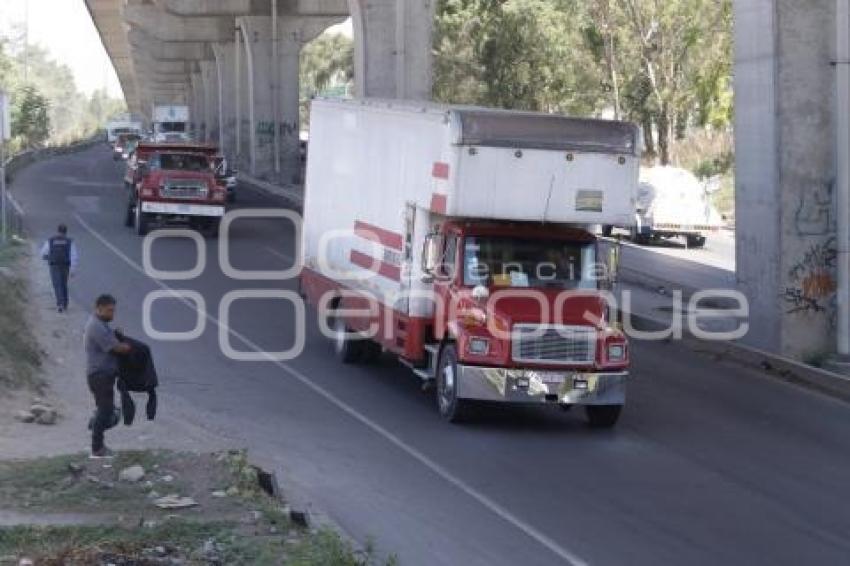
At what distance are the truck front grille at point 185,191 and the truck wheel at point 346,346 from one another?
1911cm

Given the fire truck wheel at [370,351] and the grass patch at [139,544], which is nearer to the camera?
the grass patch at [139,544]

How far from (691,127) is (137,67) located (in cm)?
8355

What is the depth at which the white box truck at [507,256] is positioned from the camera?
1620cm

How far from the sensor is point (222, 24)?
8450 cm

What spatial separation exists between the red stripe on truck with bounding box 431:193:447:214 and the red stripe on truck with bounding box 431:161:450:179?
0.22 m

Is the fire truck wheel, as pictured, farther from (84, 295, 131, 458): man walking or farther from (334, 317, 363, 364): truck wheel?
(84, 295, 131, 458): man walking

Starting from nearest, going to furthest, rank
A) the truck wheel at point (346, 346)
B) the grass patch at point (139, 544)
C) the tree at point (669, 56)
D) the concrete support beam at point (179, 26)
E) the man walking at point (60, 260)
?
the grass patch at point (139, 544)
the truck wheel at point (346, 346)
the man walking at point (60, 260)
the tree at point (669, 56)
the concrete support beam at point (179, 26)

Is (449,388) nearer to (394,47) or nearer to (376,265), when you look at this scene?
(376,265)

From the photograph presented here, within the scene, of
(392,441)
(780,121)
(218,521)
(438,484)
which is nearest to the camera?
(218,521)

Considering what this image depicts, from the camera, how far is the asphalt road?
39.0 ft

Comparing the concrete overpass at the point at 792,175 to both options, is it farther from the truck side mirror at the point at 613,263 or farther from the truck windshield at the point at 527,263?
the truck windshield at the point at 527,263

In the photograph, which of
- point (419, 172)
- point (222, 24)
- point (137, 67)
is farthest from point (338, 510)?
point (137, 67)

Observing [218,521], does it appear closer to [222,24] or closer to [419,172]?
[419,172]

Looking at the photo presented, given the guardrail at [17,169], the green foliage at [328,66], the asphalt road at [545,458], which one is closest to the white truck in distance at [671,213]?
the guardrail at [17,169]
